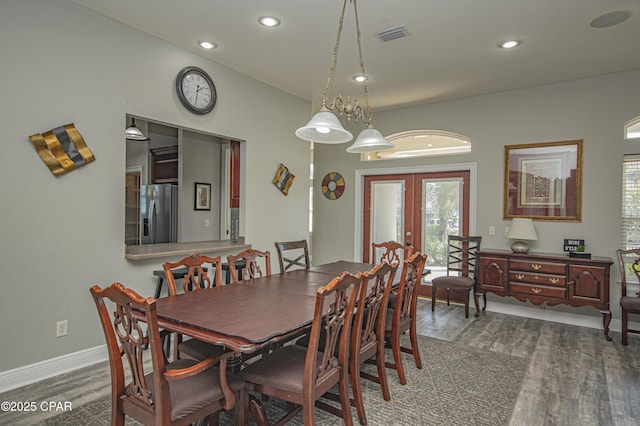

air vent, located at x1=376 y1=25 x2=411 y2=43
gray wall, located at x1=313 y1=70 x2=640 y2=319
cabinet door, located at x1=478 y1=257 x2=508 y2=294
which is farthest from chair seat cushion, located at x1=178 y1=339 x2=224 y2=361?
gray wall, located at x1=313 y1=70 x2=640 y2=319

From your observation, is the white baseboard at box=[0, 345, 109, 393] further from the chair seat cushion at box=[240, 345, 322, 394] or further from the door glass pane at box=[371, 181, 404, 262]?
the door glass pane at box=[371, 181, 404, 262]

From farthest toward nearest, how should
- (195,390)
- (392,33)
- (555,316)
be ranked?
1. (555,316)
2. (392,33)
3. (195,390)

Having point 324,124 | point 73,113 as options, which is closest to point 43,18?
point 73,113

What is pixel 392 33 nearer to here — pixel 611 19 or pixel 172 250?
pixel 611 19

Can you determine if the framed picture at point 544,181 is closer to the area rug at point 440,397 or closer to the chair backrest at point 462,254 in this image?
the chair backrest at point 462,254

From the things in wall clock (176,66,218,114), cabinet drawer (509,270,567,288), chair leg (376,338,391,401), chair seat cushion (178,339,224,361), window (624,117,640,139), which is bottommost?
chair leg (376,338,391,401)

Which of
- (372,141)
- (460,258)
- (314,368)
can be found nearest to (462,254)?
(460,258)

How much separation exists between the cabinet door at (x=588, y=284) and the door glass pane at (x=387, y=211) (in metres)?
2.34

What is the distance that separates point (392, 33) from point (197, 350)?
3.04 metres

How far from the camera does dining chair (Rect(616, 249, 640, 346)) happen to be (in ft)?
11.8

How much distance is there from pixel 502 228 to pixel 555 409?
2.86 meters

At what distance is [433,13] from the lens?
3018 millimetres

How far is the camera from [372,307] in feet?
7.91

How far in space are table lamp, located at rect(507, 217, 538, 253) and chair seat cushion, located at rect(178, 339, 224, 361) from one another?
150 inches
